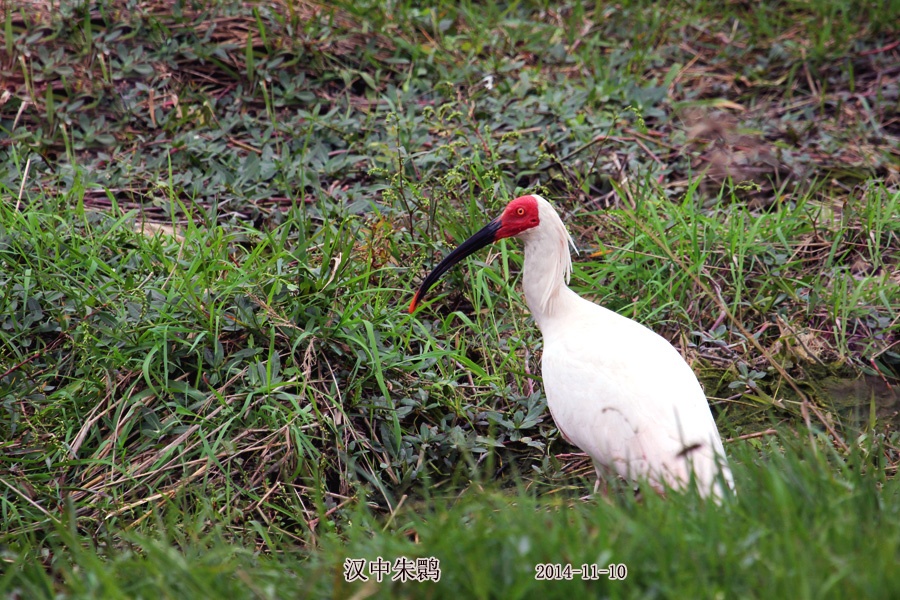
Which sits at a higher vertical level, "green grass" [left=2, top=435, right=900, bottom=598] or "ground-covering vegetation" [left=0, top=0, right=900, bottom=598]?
"green grass" [left=2, top=435, right=900, bottom=598]

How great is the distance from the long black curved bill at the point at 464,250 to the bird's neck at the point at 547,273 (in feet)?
0.49

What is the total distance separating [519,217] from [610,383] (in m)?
0.78

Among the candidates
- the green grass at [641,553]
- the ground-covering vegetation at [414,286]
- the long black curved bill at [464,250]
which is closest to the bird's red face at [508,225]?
the long black curved bill at [464,250]

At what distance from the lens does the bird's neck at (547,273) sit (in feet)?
11.9

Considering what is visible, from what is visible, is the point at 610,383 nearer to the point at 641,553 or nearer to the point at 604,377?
the point at 604,377

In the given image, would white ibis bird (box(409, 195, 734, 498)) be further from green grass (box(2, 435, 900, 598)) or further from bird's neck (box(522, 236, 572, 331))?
green grass (box(2, 435, 900, 598))

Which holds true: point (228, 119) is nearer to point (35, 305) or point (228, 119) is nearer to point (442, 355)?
point (35, 305)

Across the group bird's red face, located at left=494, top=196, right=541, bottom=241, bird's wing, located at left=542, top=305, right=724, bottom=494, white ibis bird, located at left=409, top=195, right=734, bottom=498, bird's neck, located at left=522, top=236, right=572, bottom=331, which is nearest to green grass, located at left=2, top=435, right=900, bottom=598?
white ibis bird, located at left=409, top=195, right=734, bottom=498

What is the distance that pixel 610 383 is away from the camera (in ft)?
10.7

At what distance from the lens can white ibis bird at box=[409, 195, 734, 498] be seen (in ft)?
9.99

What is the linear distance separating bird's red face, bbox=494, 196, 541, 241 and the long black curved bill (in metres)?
0.04

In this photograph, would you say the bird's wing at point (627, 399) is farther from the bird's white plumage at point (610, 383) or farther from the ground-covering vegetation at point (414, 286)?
the ground-covering vegetation at point (414, 286)

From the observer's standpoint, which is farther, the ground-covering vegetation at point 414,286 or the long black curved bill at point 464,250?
the long black curved bill at point 464,250

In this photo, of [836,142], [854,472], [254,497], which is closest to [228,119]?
[254,497]
